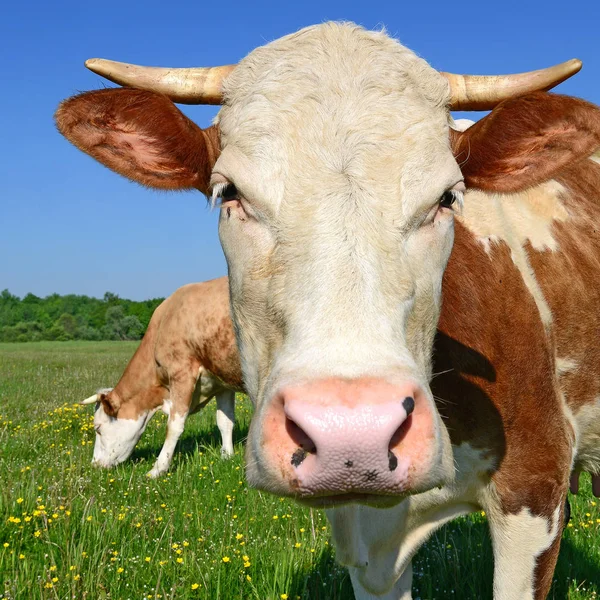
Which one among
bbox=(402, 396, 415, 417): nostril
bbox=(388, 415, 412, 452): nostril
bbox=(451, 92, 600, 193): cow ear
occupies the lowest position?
bbox=(388, 415, 412, 452): nostril

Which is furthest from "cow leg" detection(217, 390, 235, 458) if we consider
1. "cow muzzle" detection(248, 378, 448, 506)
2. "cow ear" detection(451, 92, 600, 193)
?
"cow muzzle" detection(248, 378, 448, 506)

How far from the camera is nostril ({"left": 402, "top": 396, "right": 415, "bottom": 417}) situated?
5.84 feet

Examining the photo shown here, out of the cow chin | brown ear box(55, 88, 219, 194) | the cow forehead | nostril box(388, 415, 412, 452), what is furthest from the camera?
the cow chin

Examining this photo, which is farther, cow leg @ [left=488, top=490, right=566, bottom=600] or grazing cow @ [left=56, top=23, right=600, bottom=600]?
cow leg @ [left=488, top=490, right=566, bottom=600]

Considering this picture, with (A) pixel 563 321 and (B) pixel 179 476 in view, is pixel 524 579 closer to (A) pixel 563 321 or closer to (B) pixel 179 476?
(A) pixel 563 321

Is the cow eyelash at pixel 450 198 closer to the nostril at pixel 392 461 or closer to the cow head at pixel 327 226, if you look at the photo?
the cow head at pixel 327 226

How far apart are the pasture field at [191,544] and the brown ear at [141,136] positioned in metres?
1.97

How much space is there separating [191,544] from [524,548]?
220 cm

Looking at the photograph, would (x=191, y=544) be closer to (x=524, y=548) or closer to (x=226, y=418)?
(x=524, y=548)

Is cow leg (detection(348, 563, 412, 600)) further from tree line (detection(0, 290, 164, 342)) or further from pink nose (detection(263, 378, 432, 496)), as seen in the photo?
tree line (detection(0, 290, 164, 342))

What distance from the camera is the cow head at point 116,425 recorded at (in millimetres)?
8117

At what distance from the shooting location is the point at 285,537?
15.2 ft

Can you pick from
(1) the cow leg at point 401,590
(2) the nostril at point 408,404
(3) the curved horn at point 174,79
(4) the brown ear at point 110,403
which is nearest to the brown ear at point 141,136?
(3) the curved horn at point 174,79

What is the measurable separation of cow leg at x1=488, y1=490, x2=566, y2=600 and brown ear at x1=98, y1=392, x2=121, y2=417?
6.66 meters
